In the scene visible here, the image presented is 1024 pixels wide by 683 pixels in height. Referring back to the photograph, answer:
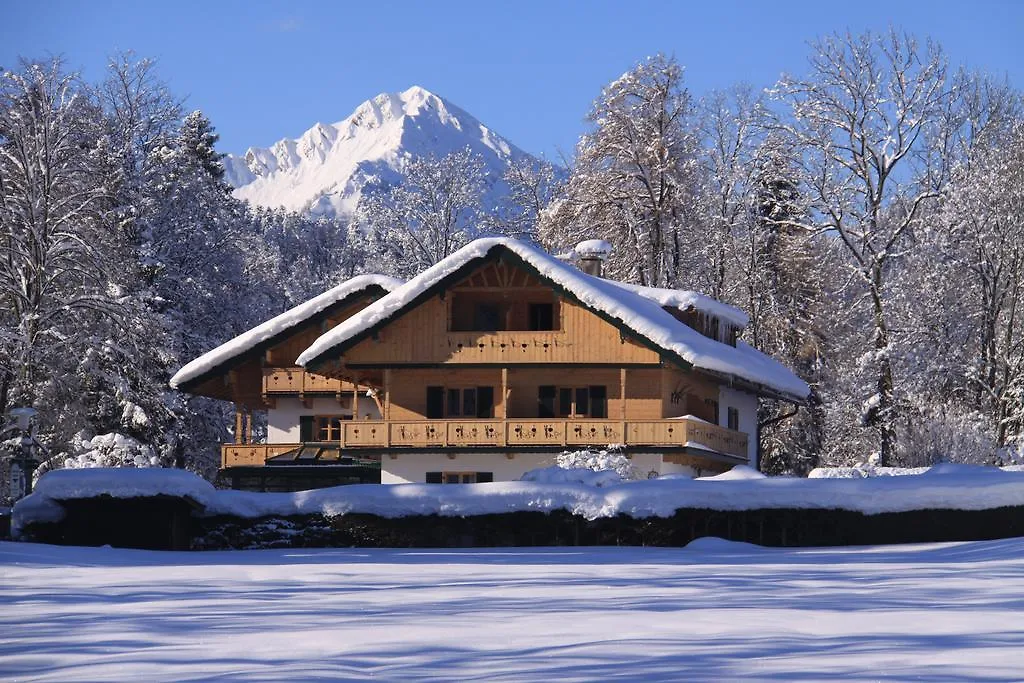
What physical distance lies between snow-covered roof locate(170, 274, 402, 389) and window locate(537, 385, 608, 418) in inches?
256

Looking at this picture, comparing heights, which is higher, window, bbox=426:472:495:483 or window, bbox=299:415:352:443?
window, bbox=299:415:352:443

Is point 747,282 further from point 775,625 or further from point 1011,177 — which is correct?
point 775,625

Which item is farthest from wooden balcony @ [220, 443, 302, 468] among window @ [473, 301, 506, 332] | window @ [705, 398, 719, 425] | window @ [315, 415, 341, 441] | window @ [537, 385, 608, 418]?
window @ [705, 398, 719, 425]

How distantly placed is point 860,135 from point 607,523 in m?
27.8

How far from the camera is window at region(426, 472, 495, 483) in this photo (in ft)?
143

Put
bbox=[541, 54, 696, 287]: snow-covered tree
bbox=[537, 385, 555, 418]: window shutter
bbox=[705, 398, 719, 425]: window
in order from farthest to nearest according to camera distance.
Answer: bbox=[541, 54, 696, 287]: snow-covered tree, bbox=[705, 398, 719, 425]: window, bbox=[537, 385, 555, 418]: window shutter

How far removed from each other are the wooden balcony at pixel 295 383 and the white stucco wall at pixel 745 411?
12.1m

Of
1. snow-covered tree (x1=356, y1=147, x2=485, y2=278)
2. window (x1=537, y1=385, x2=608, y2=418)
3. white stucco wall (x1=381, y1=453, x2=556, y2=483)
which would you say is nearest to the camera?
white stucco wall (x1=381, y1=453, x2=556, y2=483)

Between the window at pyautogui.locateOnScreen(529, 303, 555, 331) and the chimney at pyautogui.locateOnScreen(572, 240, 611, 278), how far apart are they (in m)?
4.51

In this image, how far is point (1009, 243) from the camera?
47375mm

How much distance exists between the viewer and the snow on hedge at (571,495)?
2267 cm

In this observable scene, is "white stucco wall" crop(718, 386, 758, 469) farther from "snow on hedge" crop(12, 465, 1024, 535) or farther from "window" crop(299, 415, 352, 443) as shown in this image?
"snow on hedge" crop(12, 465, 1024, 535)

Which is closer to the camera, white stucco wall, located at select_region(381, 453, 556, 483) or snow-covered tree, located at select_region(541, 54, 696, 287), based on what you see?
white stucco wall, located at select_region(381, 453, 556, 483)

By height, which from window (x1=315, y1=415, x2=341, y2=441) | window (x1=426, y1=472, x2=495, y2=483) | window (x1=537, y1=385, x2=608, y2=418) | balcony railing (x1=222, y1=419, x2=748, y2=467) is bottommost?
window (x1=426, y1=472, x2=495, y2=483)
